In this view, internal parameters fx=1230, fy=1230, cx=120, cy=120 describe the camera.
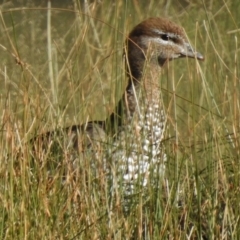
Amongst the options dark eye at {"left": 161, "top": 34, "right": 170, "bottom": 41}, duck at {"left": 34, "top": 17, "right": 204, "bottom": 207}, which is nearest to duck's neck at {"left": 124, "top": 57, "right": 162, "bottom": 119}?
duck at {"left": 34, "top": 17, "right": 204, "bottom": 207}

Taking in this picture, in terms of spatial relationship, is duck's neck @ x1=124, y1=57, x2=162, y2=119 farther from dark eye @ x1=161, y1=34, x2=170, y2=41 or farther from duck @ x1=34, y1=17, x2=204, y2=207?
dark eye @ x1=161, y1=34, x2=170, y2=41

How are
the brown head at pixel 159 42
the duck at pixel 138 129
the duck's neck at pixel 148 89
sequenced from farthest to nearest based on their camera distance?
1. the brown head at pixel 159 42
2. the duck's neck at pixel 148 89
3. the duck at pixel 138 129

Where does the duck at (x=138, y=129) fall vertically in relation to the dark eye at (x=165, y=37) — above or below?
below

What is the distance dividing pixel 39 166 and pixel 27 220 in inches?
12.2

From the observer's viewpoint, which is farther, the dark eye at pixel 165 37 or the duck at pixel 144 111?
the dark eye at pixel 165 37

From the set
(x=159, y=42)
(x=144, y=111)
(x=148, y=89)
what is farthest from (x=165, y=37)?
(x=144, y=111)

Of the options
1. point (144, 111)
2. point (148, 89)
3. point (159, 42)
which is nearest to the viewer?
point (144, 111)

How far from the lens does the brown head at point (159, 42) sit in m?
5.98

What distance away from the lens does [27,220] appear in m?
4.14

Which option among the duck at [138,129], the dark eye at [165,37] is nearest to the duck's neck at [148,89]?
the duck at [138,129]

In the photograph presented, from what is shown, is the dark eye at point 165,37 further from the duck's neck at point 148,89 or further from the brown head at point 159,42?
the duck's neck at point 148,89

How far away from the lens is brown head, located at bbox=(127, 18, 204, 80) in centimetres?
598

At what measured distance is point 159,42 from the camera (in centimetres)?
607

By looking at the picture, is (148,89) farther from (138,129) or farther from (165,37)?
(138,129)
